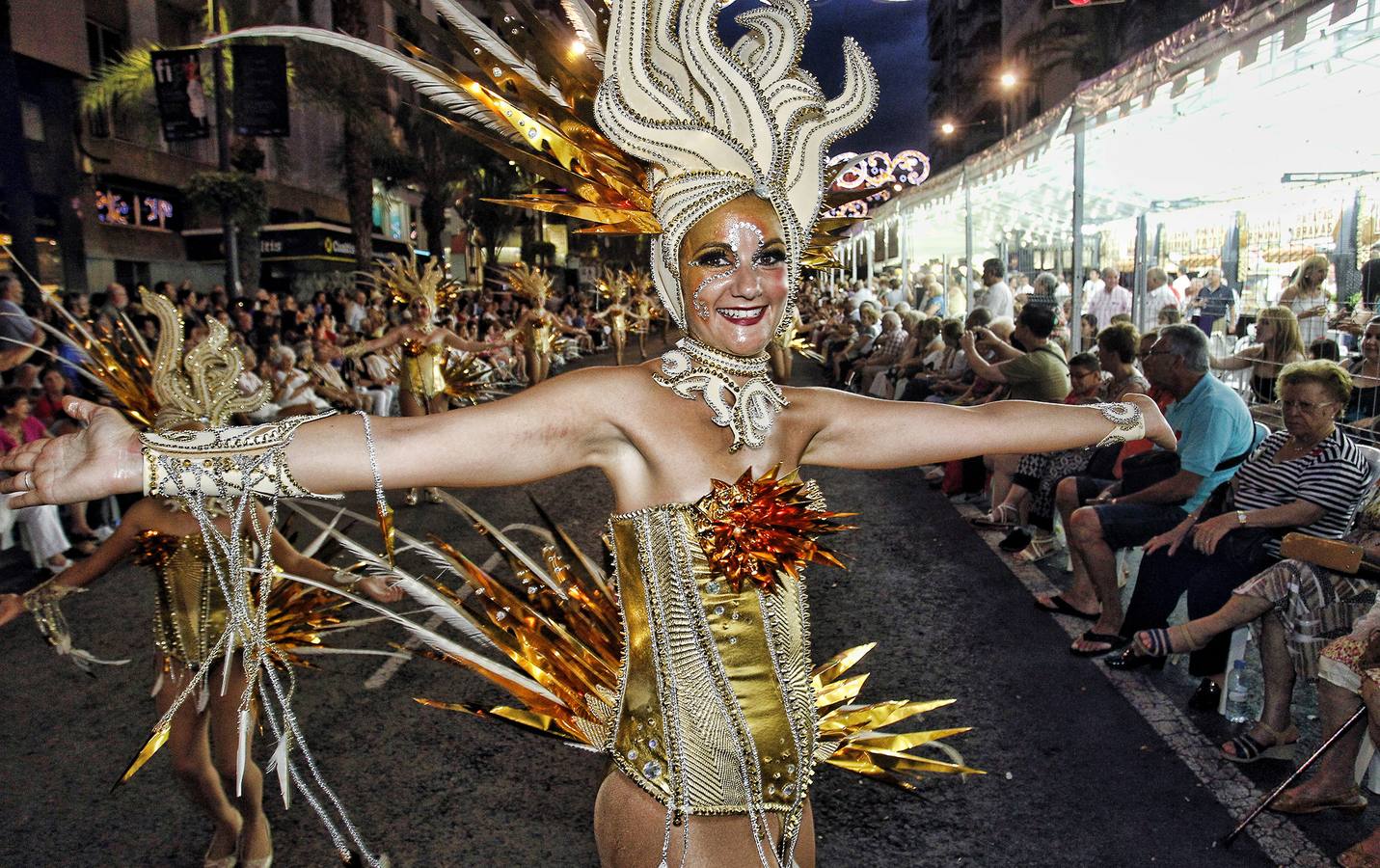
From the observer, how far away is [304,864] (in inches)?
147

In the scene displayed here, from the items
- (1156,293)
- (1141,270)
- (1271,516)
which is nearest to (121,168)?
(1156,293)

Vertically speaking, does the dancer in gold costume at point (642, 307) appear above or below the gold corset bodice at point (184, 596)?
above

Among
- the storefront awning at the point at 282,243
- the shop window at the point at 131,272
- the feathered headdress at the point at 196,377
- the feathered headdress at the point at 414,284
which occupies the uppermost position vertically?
the storefront awning at the point at 282,243

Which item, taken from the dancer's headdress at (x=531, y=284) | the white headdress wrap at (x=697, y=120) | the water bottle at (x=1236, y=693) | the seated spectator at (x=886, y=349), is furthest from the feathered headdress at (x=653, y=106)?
the dancer's headdress at (x=531, y=284)

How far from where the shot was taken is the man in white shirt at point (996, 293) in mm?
12453

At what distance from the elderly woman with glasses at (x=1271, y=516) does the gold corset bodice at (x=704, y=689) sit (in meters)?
3.17

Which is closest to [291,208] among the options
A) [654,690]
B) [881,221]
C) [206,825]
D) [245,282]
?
[245,282]

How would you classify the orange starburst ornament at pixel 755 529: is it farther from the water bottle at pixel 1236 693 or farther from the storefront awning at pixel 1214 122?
the storefront awning at pixel 1214 122

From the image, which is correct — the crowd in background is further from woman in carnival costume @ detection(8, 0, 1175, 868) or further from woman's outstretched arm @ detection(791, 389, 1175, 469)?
woman's outstretched arm @ detection(791, 389, 1175, 469)

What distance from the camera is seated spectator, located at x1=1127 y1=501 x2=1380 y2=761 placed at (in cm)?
419

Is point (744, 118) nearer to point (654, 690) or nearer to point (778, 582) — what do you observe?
point (778, 582)

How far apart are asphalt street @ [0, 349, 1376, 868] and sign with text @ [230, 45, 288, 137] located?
12.6m

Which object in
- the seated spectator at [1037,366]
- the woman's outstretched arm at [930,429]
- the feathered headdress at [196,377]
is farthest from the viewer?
the seated spectator at [1037,366]

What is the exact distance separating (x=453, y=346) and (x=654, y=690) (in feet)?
28.8
